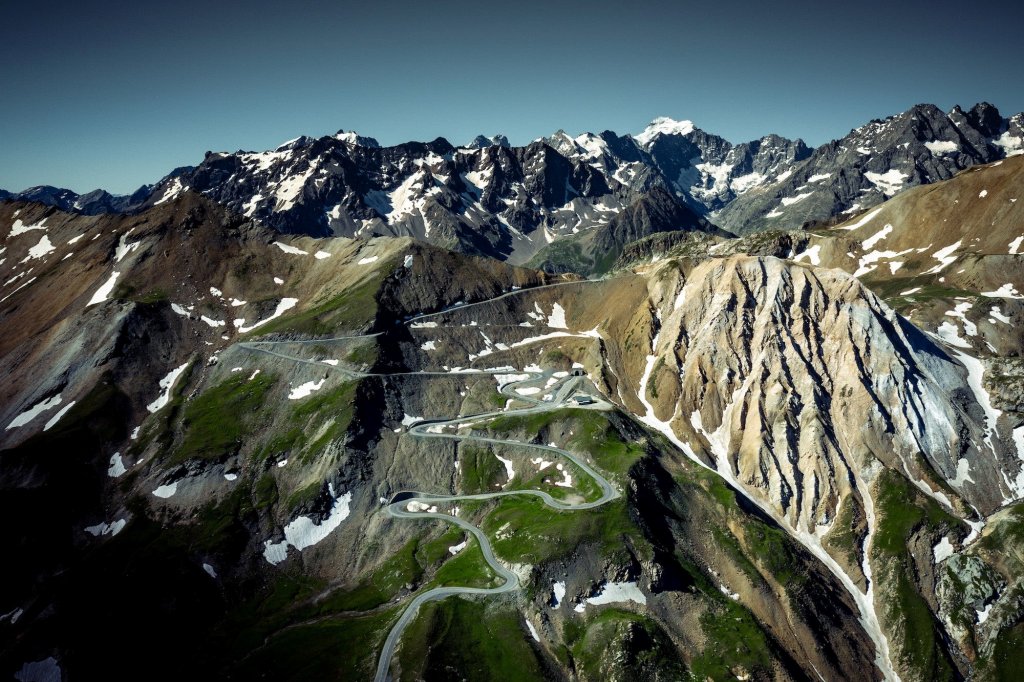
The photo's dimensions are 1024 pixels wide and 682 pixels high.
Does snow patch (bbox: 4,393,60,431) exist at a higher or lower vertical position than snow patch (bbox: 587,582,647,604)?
higher

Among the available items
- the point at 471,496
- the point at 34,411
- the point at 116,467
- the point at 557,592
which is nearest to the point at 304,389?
the point at 116,467

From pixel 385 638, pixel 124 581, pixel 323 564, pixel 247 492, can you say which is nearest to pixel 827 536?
Answer: pixel 385 638

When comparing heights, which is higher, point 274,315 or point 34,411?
point 274,315

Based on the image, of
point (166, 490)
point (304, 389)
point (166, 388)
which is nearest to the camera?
point (166, 490)

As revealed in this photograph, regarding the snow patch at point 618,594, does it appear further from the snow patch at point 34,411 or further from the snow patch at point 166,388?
the snow patch at point 34,411

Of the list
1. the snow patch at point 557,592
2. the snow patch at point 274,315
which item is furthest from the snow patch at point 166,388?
the snow patch at point 557,592

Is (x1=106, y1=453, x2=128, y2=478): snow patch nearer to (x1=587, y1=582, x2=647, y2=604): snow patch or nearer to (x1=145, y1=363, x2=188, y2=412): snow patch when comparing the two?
(x1=145, y1=363, x2=188, y2=412): snow patch

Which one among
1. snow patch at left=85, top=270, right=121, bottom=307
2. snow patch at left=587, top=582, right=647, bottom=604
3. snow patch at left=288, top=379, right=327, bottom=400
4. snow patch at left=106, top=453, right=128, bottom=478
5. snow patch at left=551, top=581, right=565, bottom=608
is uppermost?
snow patch at left=85, top=270, right=121, bottom=307

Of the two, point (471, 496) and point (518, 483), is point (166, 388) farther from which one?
point (518, 483)

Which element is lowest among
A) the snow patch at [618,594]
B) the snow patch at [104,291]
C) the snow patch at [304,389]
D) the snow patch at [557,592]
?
the snow patch at [618,594]

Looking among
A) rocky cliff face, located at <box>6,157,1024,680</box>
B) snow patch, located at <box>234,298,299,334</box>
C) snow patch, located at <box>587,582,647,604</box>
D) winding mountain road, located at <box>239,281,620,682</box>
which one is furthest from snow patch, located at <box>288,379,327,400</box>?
snow patch, located at <box>587,582,647,604</box>

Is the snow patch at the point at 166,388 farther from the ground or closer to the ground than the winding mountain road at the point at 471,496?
farther from the ground

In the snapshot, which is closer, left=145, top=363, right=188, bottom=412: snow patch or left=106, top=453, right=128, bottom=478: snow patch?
left=106, top=453, right=128, bottom=478: snow patch
